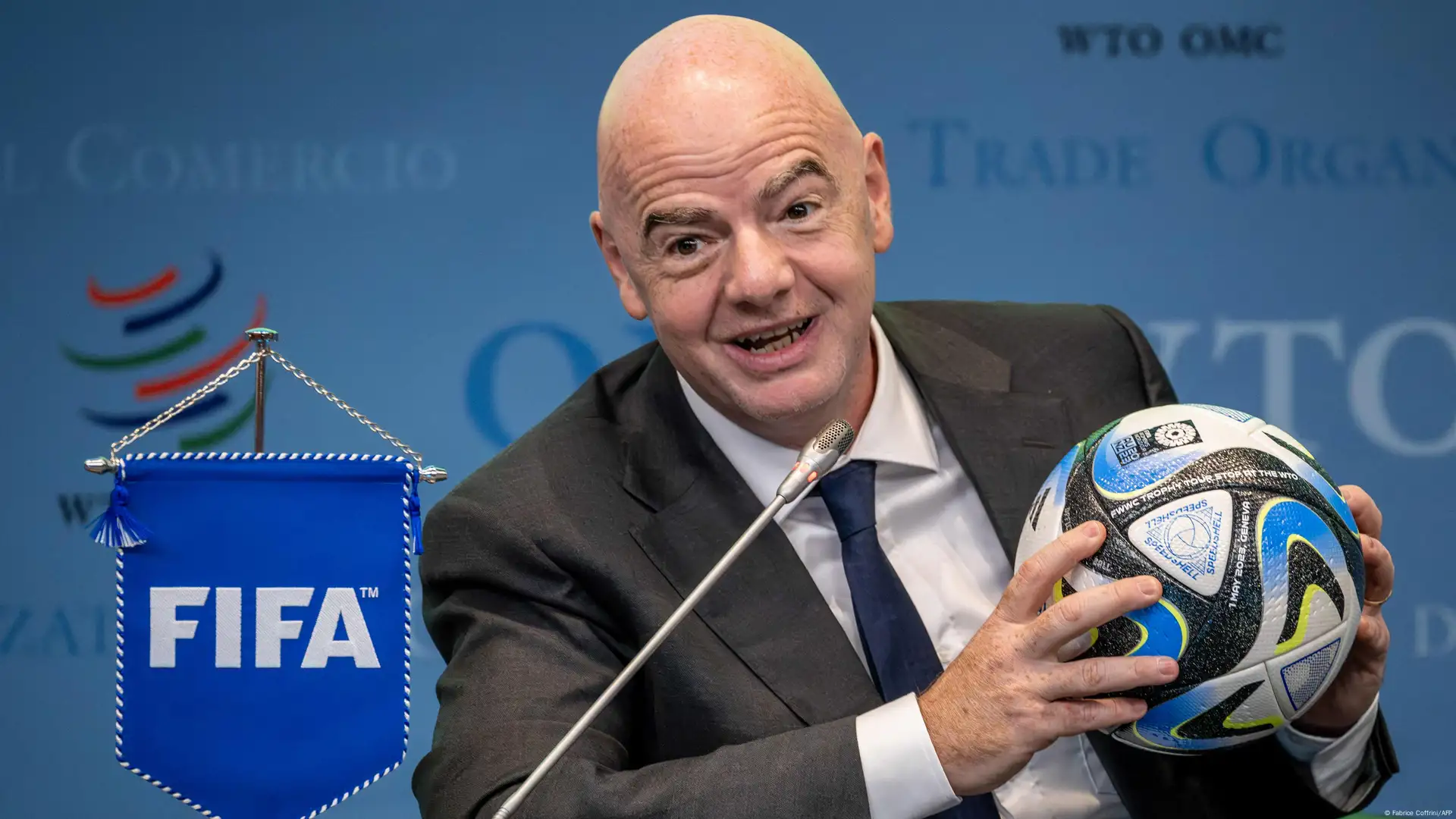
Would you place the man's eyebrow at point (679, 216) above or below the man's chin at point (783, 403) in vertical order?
above

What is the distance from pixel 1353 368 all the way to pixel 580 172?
6.46ft

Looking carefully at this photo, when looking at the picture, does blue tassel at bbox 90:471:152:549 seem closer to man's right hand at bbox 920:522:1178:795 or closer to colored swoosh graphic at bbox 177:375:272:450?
colored swoosh graphic at bbox 177:375:272:450

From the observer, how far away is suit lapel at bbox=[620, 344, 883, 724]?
2.14m

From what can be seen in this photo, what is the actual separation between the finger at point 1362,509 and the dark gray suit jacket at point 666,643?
1.30ft

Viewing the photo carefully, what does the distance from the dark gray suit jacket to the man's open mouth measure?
0.20 metres

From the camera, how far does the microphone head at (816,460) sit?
1733 mm

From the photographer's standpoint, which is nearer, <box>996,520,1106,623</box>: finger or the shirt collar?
<box>996,520,1106,623</box>: finger

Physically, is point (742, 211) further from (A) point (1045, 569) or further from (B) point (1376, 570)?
(B) point (1376, 570)

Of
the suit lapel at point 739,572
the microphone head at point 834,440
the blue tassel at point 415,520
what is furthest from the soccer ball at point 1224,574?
the blue tassel at point 415,520

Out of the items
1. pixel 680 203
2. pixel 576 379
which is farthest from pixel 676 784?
pixel 576 379

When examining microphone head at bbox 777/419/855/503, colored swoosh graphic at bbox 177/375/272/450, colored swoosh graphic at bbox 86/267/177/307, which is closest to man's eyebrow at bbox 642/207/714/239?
microphone head at bbox 777/419/855/503

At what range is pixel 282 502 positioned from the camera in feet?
7.73

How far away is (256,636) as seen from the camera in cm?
233

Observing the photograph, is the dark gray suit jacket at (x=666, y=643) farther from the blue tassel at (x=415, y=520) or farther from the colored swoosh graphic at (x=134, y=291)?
the colored swoosh graphic at (x=134, y=291)
